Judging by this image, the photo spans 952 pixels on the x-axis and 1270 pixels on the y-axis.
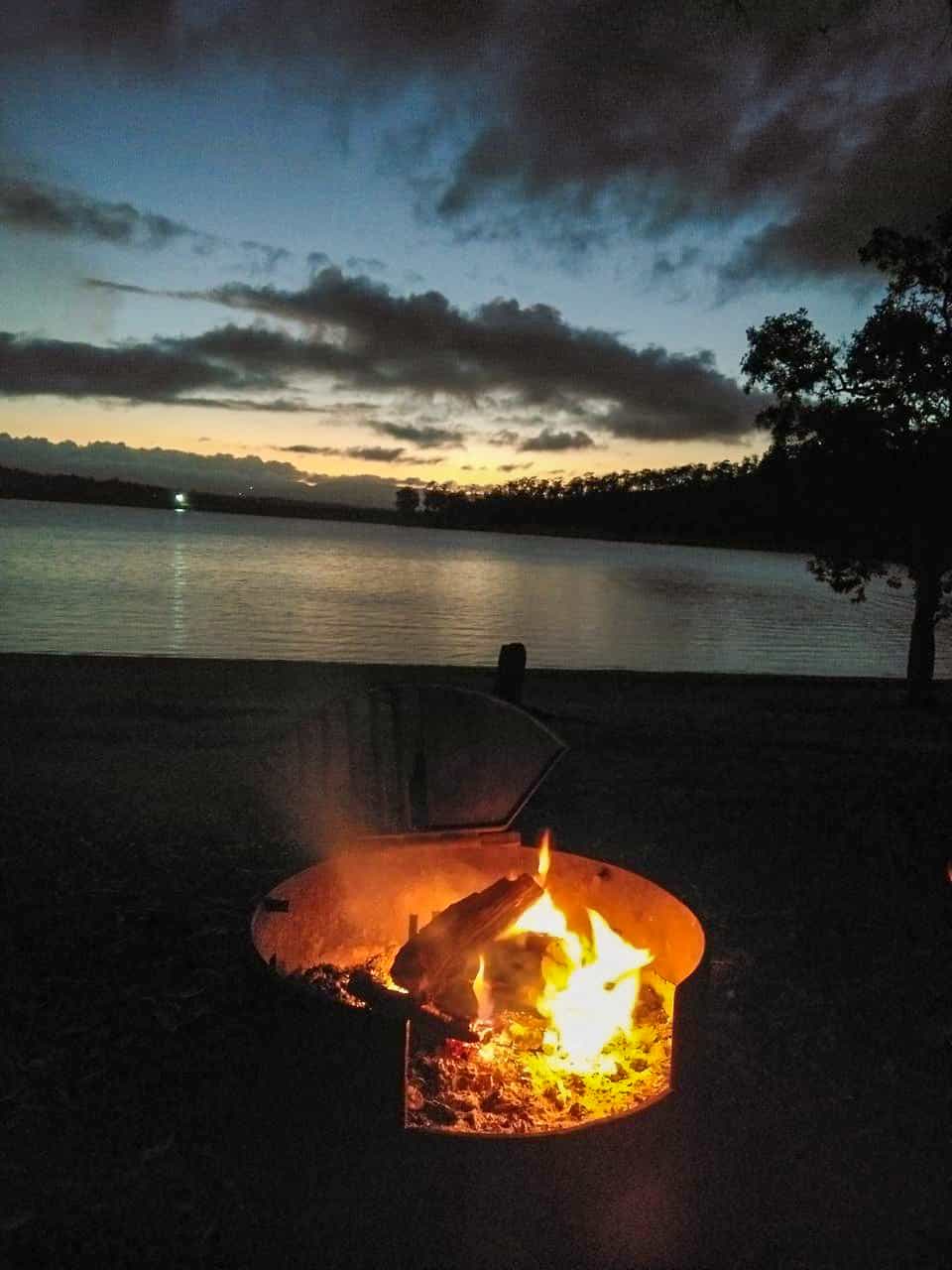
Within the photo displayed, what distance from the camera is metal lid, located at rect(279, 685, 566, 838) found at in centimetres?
453

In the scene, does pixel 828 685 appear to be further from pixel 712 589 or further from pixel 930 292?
pixel 712 589

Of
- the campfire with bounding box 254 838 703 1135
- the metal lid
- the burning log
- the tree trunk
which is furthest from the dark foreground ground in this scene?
the tree trunk

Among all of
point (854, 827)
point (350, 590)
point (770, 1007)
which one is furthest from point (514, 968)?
point (350, 590)

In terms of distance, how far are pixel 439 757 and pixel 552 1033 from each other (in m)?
1.44

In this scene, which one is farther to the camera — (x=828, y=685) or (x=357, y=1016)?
(x=828, y=685)

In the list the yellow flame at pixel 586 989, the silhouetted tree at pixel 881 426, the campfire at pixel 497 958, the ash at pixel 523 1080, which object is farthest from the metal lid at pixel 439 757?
the silhouetted tree at pixel 881 426

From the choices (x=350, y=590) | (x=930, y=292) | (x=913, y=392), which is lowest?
(x=350, y=590)

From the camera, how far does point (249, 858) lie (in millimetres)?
5992

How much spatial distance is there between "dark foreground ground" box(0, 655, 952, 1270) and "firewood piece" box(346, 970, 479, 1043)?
26cm

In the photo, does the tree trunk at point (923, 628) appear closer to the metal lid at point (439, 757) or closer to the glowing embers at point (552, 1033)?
the metal lid at point (439, 757)

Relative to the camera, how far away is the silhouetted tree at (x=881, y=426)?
11055 mm

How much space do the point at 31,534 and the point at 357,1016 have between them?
8470 centimetres

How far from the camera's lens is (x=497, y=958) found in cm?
386

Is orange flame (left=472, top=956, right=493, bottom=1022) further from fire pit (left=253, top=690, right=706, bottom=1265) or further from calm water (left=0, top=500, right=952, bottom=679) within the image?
calm water (left=0, top=500, right=952, bottom=679)
